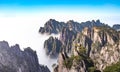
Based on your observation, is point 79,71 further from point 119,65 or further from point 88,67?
point 119,65

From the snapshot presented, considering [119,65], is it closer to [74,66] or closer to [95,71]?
[95,71]

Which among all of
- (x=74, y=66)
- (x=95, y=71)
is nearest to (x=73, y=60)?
(x=74, y=66)

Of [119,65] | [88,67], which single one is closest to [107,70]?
[119,65]

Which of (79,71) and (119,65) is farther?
(79,71)

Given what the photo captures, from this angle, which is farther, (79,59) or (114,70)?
(79,59)

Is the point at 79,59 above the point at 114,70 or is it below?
above

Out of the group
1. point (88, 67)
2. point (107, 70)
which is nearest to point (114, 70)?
point (107, 70)

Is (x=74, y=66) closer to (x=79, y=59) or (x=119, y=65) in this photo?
(x=79, y=59)
